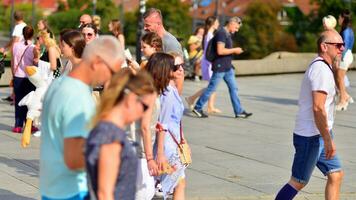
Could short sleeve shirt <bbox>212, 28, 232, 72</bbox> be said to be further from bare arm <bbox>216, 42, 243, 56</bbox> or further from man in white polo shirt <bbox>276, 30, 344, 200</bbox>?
man in white polo shirt <bbox>276, 30, 344, 200</bbox>

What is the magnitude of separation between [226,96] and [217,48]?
340cm

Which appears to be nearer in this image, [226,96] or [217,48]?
[217,48]

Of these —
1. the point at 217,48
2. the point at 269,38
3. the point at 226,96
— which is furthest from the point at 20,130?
the point at 269,38

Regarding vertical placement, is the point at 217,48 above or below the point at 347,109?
above

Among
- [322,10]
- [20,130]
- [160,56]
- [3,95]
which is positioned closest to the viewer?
[160,56]

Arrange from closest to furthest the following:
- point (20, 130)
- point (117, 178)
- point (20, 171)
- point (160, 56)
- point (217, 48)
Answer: point (117, 178), point (160, 56), point (20, 171), point (20, 130), point (217, 48)

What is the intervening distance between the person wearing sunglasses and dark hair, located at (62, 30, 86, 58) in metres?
3.10

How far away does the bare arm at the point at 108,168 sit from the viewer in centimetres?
477

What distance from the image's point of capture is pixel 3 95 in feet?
57.9

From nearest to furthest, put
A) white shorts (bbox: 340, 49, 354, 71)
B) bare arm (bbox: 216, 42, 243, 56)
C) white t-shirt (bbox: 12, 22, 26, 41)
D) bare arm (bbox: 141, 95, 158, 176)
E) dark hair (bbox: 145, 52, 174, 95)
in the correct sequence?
1. bare arm (bbox: 141, 95, 158, 176)
2. dark hair (bbox: 145, 52, 174, 95)
3. bare arm (bbox: 216, 42, 243, 56)
4. white t-shirt (bbox: 12, 22, 26, 41)
5. white shorts (bbox: 340, 49, 354, 71)

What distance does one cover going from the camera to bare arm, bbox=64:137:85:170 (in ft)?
16.7

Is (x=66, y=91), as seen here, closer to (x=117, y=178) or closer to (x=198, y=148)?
(x=117, y=178)

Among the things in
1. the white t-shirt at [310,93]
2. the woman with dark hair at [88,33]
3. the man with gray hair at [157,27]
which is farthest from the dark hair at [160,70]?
the woman with dark hair at [88,33]

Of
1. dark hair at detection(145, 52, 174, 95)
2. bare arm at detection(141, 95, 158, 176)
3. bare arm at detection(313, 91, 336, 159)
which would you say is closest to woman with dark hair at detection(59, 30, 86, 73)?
dark hair at detection(145, 52, 174, 95)
